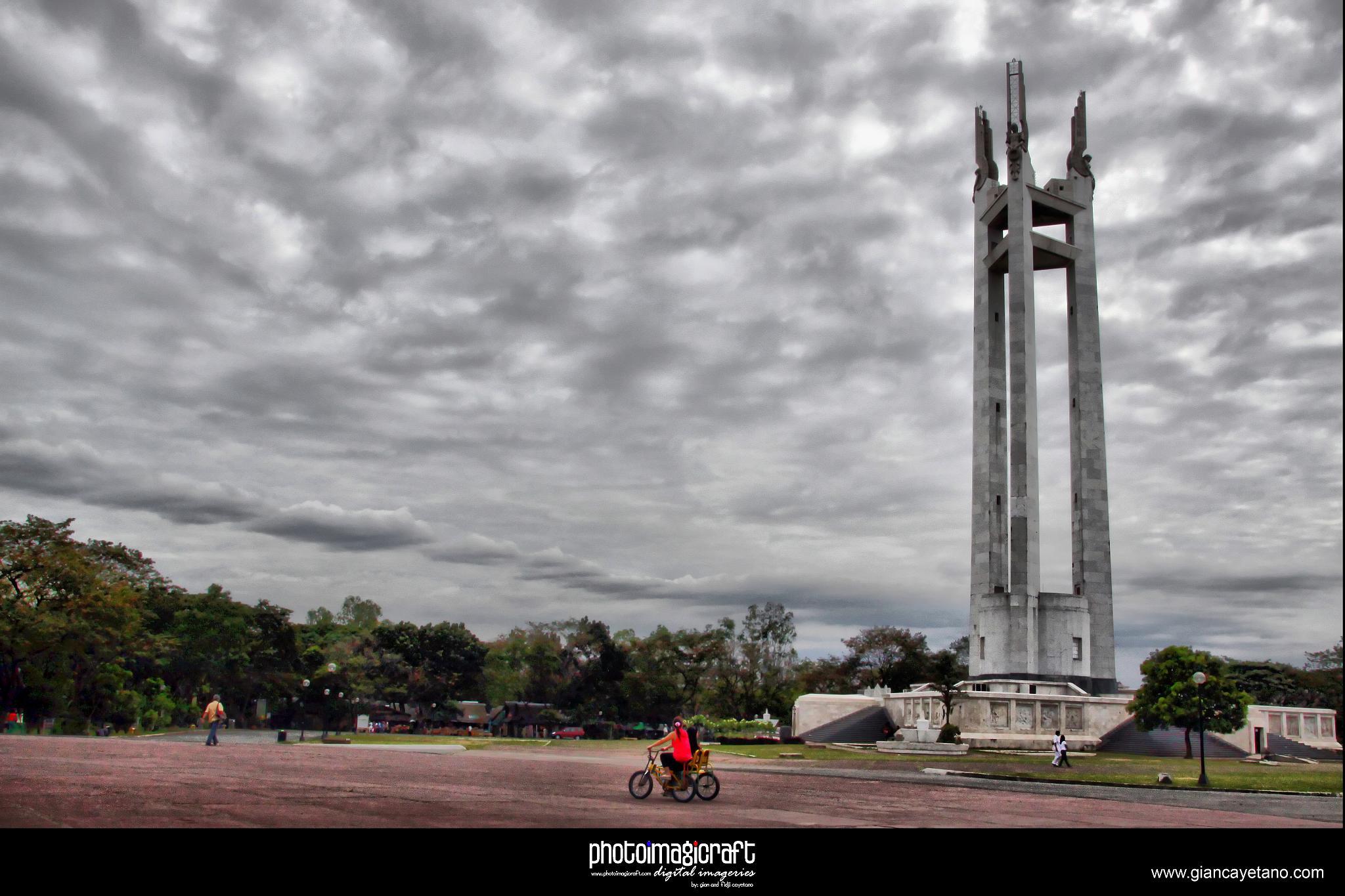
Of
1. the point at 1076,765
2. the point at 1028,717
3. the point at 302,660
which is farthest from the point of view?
the point at 302,660

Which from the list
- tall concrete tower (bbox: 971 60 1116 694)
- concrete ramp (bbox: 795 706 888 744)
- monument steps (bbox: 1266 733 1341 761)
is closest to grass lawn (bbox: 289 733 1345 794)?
monument steps (bbox: 1266 733 1341 761)

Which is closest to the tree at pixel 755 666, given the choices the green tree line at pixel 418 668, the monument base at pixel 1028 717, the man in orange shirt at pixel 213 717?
the green tree line at pixel 418 668

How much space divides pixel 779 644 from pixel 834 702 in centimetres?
2957

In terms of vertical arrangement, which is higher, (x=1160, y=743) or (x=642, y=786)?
(x=642, y=786)

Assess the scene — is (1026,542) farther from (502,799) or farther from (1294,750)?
(502,799)

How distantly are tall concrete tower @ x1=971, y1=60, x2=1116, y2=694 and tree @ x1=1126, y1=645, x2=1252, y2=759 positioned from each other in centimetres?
1150

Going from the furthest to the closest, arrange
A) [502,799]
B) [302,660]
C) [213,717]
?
[302,660], [213,717], [502,799]

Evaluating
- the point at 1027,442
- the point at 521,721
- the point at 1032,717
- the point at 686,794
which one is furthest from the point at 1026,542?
the point at 686,794

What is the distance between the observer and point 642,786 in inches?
709

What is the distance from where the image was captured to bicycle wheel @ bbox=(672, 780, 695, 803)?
17281 mm

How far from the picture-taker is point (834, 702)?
67.9 meters

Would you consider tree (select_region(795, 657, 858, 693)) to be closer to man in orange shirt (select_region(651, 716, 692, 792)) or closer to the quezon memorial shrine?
the quezon memorial shrine

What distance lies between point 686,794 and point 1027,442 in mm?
52170

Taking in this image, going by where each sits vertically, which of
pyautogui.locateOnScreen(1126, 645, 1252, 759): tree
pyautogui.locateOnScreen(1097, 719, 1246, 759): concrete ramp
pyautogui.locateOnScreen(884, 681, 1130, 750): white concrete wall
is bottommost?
pyautogui.locateOnScreen(1097, 719, 1246, 759): concrete ramp
